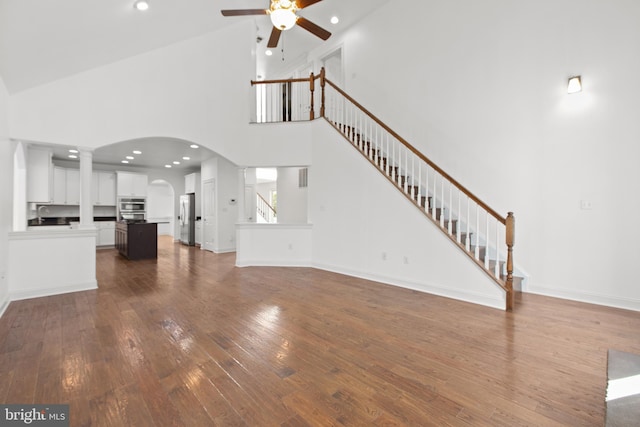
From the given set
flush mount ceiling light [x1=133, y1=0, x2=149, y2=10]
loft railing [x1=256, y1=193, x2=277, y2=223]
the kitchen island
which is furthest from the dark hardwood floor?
loft railing [x1=256, y1=193, x2=277, y2=223]

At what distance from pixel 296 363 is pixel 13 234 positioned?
4.27 metres

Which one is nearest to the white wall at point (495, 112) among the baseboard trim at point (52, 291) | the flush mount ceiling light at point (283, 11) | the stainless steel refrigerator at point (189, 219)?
the baseboard trim at point (52, 291)

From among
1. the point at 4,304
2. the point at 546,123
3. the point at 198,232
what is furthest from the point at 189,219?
the point at 546,123

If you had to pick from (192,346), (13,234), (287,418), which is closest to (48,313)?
(13,234)

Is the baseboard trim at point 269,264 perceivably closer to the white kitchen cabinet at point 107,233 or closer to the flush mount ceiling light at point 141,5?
the flush mount ceiling light at point 141,5

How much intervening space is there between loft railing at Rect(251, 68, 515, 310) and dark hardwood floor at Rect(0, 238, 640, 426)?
76cm

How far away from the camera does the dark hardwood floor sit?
175 centimetres

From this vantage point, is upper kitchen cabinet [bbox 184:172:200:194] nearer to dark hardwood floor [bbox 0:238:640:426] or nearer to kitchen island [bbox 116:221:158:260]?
kitchen island [bbox 116:221:158:260]

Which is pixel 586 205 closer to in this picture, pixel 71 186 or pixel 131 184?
pixel 131 184

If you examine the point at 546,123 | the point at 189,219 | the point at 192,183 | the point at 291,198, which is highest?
the point at 546,123

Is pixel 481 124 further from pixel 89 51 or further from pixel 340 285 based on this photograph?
pixel 89 51

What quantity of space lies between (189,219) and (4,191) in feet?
20.9

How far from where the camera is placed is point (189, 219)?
9.75m

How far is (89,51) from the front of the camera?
12.4 ft
